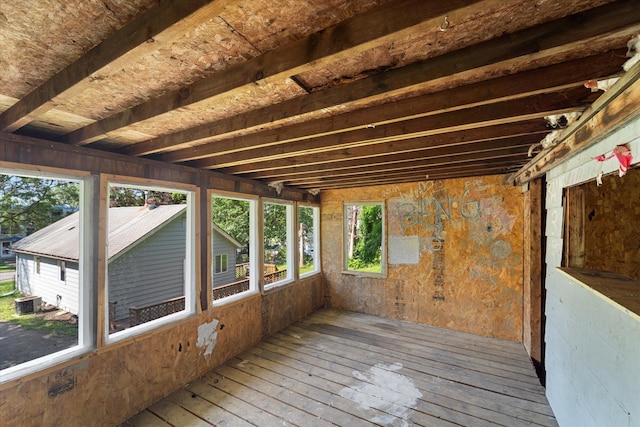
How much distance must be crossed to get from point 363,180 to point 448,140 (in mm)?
2157

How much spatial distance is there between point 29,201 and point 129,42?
512 centimetres

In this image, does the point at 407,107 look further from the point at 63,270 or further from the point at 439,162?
the point at 63,270

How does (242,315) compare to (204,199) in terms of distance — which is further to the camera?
(242,315)

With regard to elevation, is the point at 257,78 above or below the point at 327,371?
above

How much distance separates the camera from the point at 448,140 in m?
2.19

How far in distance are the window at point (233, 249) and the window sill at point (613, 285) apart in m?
3.46

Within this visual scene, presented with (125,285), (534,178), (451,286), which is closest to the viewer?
(534,178)

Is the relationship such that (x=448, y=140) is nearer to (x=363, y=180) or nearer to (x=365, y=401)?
(x=363, y=180)

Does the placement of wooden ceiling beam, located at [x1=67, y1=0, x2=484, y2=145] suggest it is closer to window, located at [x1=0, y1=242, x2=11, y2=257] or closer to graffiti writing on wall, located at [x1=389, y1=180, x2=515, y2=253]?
graffiti writing on wall, located at [x1=389, y1=180, x2=515, y2=253]

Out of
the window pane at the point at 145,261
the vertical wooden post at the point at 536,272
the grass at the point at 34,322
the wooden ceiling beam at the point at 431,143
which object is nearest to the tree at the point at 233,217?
the window pane at the point at 145,261

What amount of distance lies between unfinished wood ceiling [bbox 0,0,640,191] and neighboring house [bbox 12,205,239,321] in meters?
4.26

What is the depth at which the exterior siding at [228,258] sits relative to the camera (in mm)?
7258

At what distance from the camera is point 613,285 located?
1.65 m

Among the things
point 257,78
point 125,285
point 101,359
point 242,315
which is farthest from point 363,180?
point 125,285
